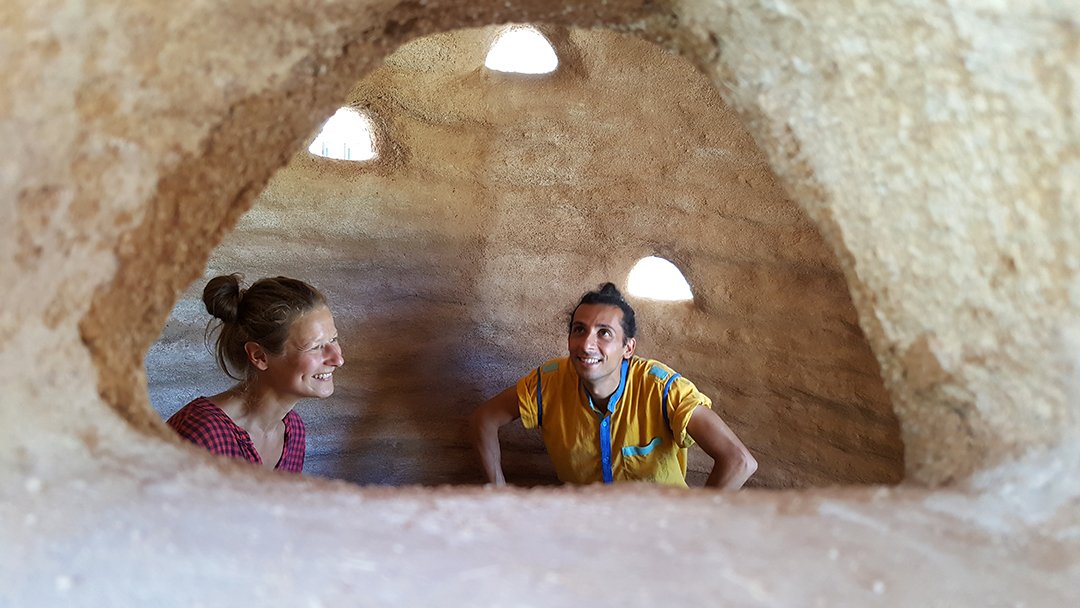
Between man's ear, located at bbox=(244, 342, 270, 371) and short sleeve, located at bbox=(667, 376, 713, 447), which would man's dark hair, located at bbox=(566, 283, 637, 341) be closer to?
short sleeve, located at bbox=(667, 376, 713, 447)

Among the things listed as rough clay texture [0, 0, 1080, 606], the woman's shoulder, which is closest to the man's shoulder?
rough clay texture [0, 0, 1080, 606]

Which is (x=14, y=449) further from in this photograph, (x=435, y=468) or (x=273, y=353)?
(x=435, y=468)

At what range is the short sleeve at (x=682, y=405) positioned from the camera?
2621mm

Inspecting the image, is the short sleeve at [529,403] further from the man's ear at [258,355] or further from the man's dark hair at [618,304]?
the man's ear at [258,355]

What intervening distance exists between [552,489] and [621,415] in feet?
4.35

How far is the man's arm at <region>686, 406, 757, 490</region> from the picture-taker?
2.56m

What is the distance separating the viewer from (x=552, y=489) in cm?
142

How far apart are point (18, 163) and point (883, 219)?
50.6 inches

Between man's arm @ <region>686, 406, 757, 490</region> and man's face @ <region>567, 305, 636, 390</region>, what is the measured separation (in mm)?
282

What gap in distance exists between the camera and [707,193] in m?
3.36

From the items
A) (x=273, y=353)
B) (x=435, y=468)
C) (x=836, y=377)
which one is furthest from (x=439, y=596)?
(x=435, y=468)

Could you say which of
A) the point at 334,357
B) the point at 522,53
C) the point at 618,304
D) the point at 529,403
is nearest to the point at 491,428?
the point at 529,403

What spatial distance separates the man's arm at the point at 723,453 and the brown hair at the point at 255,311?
41.4 inches

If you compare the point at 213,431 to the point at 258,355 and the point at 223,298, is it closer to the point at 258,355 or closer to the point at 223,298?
the point at 258,355
